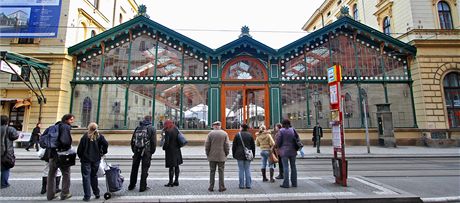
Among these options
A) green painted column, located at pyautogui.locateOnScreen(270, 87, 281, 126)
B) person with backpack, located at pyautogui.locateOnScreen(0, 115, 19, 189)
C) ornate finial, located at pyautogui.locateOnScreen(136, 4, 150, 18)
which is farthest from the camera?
ornate finial, located at pyautogui.locateOnScreen(136, 4, 150, 18)

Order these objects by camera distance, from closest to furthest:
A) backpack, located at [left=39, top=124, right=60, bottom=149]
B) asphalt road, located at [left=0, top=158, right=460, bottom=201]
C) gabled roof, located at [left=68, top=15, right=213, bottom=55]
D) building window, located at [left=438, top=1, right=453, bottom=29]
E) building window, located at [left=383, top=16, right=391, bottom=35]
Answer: backpack, located at [left=39, top=124, right=60, bottom=149], asphalt road, located at [left=0, top=158, right=460, bottom=201], gabled roof, located at [left=68, top=15, right=213, bottom=55], building window, located at [left=438, top=1, right=453, bottom=29], building window, located at [left=383, top=16, right=391, bottom=35]

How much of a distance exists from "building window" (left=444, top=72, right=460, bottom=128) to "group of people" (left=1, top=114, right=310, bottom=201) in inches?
723

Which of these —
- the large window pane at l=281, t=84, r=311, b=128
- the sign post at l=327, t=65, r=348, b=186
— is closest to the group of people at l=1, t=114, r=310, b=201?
the sign post at l=327, t=65, r=348, b=186

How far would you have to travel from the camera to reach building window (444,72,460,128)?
61.8 feet

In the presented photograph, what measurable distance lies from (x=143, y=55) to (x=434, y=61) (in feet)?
70.7

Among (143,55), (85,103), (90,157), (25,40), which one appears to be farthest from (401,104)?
(25,40)

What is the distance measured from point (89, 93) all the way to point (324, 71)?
17.3 m

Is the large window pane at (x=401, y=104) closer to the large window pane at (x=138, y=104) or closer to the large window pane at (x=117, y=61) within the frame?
the large window pane at (x=138, y=104)

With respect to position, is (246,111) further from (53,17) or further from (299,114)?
(53,17)

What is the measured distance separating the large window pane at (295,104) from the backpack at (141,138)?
1344 centimetres

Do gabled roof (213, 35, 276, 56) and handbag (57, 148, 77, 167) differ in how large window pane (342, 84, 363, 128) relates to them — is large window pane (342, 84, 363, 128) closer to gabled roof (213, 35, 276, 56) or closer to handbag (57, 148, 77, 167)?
gabled roof (213, 35, 276, 56)

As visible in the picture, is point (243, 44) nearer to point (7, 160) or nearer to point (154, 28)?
point (154, 28)

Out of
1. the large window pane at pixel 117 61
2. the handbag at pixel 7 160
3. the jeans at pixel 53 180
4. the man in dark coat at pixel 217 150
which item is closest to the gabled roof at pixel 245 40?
the large window pane at pixel 117 61

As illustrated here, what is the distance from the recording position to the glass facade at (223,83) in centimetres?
1855
